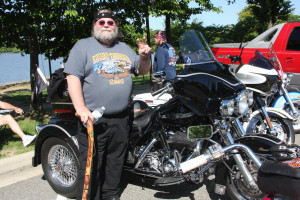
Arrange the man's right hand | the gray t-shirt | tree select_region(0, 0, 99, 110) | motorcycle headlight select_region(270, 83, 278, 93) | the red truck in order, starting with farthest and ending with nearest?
the red truck < tree select_region(0, 0, 99, 110) < motorcycle headlight select_region(270, 83, 278, 93) < the gray t-shirt < the man's right hand

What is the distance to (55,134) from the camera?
3742mm

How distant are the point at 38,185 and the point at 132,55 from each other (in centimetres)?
217

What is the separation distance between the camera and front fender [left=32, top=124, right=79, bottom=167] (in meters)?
3.60

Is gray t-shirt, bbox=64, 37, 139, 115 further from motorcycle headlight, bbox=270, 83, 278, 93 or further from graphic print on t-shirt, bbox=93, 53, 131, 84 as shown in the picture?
motorcycle headlight, bbox=270, 83, 278, 93

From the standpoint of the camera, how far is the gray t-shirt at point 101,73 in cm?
301

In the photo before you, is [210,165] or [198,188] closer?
[210,165]

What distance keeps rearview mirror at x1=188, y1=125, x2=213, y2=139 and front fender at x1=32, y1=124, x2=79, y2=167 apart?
1.30 m

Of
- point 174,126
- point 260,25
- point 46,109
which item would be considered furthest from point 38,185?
point 260,25

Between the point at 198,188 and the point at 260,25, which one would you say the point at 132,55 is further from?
the point at 260,25

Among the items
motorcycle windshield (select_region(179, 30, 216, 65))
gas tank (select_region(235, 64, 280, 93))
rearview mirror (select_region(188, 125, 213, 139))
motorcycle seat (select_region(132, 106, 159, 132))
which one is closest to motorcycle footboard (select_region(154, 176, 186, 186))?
rearview mirror (select_region(188, 125, 213, 139))

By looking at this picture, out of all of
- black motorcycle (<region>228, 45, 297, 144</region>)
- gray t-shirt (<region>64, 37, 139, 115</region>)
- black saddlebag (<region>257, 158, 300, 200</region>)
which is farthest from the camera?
black motorcycle (<region>228, 45, 297, 144</region>)

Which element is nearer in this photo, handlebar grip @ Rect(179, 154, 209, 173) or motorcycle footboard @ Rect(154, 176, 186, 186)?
handlebar grip @ Rect(179, 154, 209, 173)

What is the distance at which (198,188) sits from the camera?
3906 millimetres

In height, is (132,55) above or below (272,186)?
above
